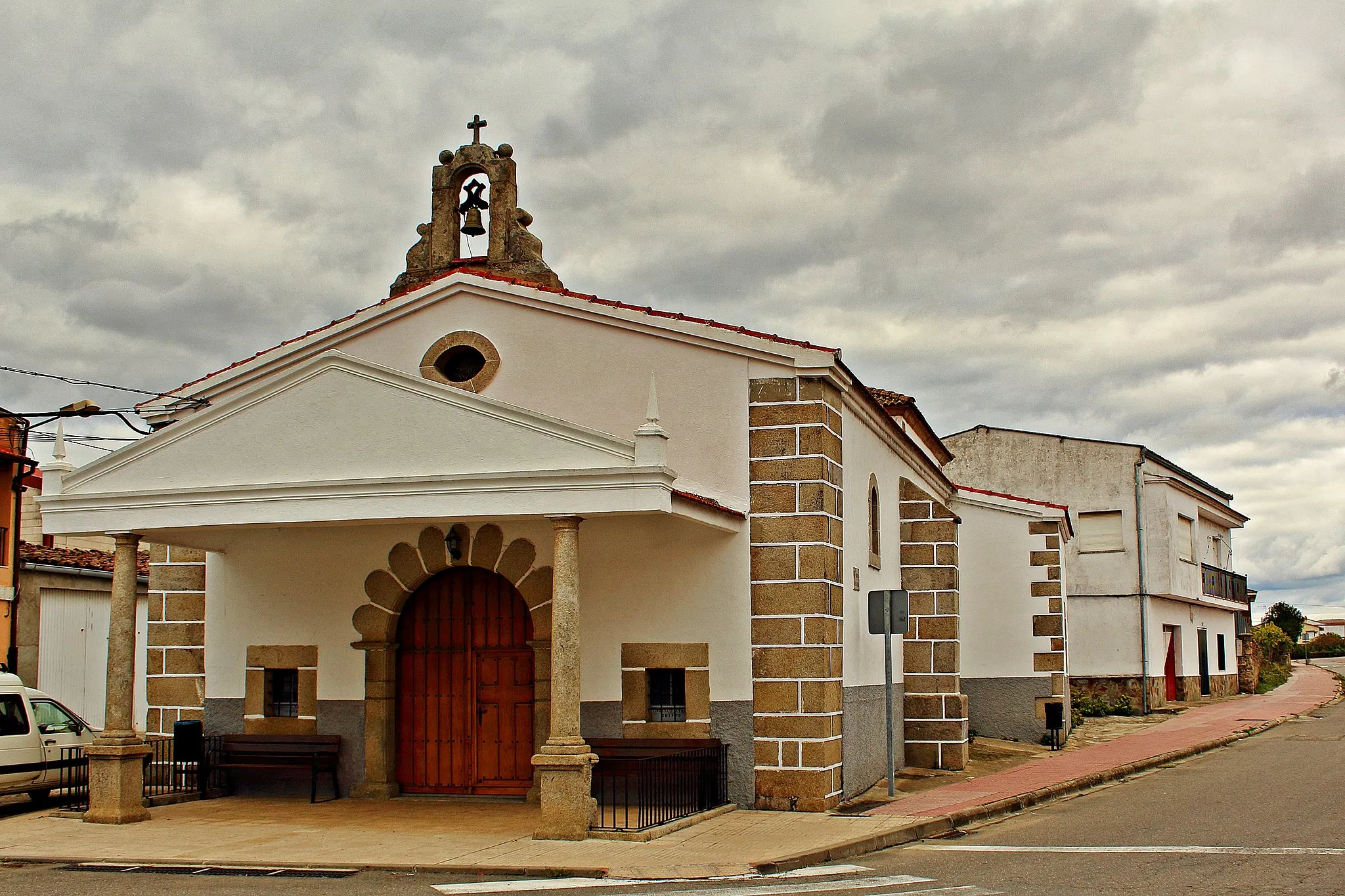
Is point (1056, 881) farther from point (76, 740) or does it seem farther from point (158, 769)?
point (76, 740)

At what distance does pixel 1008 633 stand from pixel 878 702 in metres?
5.40

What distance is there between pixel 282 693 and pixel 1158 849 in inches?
375

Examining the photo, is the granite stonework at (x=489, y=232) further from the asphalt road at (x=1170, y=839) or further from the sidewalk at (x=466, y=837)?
the asphalt road at (x=1170, y=839)

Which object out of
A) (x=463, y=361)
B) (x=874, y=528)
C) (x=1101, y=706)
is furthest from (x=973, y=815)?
(x=1101, y=706)

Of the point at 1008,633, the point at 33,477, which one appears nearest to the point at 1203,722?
the point at 1008,633

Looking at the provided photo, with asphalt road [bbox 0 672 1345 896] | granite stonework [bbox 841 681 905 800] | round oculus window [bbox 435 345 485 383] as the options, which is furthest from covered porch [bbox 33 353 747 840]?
asphalt road [bbox 0 672 1345 896]

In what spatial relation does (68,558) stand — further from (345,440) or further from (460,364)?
(345,440)

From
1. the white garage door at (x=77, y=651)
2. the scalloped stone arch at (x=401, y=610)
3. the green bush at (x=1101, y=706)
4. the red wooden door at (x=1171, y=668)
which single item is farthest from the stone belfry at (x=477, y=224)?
the red wooden door at (x=1171, y=668)

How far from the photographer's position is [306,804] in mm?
14234

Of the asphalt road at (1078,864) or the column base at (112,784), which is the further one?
the column base at (112,784)

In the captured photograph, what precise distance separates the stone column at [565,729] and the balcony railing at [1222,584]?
2952 centimetres

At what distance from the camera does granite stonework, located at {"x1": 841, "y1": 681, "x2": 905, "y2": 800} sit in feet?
47.2

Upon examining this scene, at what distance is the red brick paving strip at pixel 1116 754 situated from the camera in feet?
46.7

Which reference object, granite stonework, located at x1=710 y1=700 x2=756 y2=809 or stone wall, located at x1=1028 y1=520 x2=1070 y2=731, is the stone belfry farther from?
stone wall, located at x1=1028 y1=520 x2=1070 y2=731
